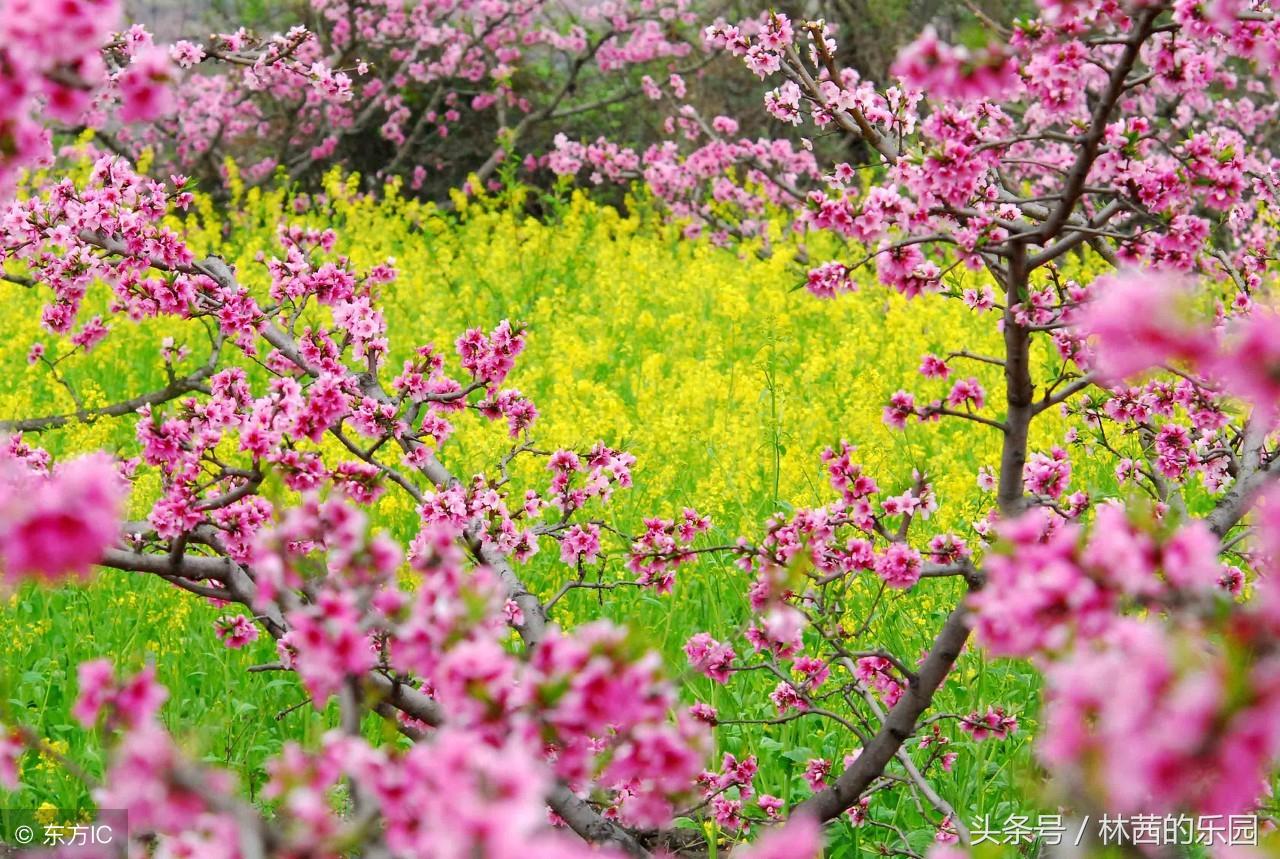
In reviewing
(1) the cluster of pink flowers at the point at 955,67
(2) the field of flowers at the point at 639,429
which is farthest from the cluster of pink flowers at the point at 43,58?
(1) the cluster of pink flowers at the point at 955,67

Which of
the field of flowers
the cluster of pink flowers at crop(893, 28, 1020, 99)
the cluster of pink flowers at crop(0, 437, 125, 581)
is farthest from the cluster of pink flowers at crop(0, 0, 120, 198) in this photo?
the cluster of pink flowers at crop(893, 28, 1020, 99)

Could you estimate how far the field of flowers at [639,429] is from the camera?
4.59 m

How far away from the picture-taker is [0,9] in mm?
1443

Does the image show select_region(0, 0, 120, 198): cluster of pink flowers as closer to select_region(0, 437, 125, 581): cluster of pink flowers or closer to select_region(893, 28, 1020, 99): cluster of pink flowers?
select_region(0, 437, 125, 581): cluster of pink flowers

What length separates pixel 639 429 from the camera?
7027 millimetres

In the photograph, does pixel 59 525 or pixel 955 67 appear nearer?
pixel 59 525

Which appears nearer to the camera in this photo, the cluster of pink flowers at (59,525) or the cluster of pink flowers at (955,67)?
the cluster of pink flowers at (59,525)

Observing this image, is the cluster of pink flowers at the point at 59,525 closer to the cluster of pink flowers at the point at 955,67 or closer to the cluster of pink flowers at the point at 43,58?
the cluster of pink flowers at the point at 43,58

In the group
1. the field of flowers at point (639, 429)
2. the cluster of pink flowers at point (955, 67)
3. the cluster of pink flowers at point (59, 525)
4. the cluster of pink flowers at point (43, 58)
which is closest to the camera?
the cluster of pink flowers at point (59, 525)

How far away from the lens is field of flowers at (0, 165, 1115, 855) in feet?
15.1

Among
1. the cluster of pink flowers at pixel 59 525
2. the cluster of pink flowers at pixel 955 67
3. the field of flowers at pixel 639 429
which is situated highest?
the field of flowers at pixel 639 429

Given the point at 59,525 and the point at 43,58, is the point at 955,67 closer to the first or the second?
the point at 43,58

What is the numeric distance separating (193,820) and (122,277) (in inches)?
127

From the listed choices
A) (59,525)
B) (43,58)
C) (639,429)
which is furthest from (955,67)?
(639,429)
